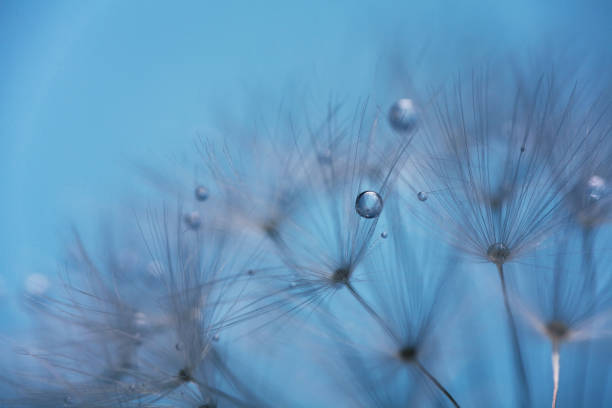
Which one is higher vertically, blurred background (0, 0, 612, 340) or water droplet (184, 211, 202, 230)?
blurred background (0, 0, 612, 340)

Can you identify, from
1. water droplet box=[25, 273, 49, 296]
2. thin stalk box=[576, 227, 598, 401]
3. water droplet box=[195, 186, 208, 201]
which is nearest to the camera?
thin stalk box=[576, 227, 598, 401]

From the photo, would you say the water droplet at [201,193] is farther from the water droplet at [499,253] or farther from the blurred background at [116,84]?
the water droplet at [499,253]

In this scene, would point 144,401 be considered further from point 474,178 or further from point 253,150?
point 474,178

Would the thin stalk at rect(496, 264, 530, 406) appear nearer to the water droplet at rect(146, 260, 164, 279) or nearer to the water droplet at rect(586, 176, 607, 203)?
the water droplet at rect(586, 176, 607, 203)

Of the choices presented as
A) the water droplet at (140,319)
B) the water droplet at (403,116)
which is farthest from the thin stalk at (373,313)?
the water droplet at (140,319)

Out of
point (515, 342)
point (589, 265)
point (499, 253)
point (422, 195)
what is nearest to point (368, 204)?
point (422, 195)

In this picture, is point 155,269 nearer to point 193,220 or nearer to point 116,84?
point 193,220

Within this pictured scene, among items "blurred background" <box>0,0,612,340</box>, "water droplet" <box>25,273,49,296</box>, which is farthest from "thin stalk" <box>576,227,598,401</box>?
"water droplet" <box>25,273,49,296</box>
